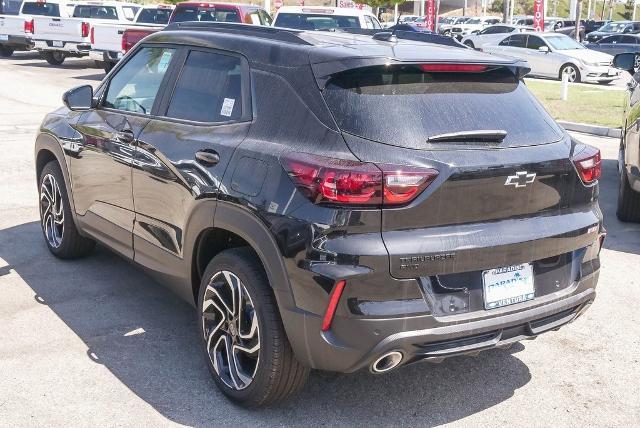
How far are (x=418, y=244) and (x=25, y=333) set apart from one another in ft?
8.71

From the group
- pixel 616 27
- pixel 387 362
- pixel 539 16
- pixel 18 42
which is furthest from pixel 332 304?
pixel 616 27

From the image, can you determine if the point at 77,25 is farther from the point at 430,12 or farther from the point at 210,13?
the point at 430,12

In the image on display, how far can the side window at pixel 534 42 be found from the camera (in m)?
24.6

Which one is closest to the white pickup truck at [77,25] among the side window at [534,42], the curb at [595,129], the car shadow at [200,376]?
the side window at [534,42]

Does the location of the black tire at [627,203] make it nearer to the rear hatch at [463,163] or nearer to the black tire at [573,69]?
the rear hatch at [463,163]

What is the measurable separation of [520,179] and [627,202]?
170 inches

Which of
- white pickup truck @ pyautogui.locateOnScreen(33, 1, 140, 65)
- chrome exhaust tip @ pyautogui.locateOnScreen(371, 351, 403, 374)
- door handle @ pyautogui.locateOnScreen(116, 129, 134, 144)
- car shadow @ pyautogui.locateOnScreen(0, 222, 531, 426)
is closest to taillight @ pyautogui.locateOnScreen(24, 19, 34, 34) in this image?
white pickup truck @ pyautogui.locateOnScreen(33, 1, 140, 65)

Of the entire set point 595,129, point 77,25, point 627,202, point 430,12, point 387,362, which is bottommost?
point 595,129

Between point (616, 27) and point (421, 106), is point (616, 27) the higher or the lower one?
the lower one

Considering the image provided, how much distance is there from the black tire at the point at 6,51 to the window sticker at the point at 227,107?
25806mm

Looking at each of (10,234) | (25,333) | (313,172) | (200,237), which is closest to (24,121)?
(10,234)

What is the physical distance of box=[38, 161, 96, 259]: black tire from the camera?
19.1 ft

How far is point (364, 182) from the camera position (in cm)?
327

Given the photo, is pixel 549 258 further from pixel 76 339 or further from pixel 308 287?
pixel 76 339
